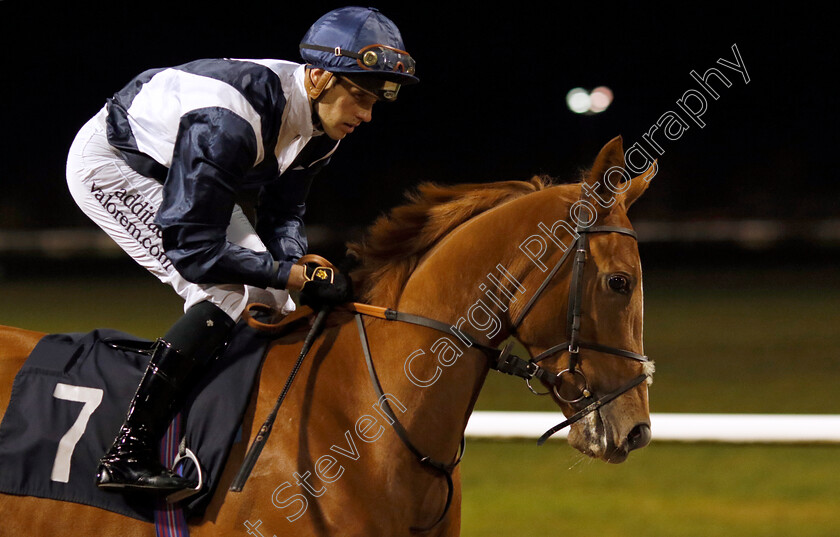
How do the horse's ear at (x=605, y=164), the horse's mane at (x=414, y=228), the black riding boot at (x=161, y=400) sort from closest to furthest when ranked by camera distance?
1. the black riding boot at (x=161, y=400)
2. the horse's ear at (x=605, y=164)
3. the horse's mane at (x=414, y=228)

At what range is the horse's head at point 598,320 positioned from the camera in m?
1.99

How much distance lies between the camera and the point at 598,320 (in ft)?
6.53

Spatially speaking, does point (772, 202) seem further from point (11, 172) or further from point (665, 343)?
point (11, 172)

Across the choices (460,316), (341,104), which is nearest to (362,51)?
(341,104)

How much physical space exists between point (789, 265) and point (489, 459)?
416 inches

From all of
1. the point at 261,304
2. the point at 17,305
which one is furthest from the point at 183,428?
the point at 17,305

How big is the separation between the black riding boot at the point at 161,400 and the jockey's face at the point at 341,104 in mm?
537

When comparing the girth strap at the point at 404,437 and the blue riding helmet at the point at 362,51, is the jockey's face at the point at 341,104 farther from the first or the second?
the girth strap at the point at 404,437

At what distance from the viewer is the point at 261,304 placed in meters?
2.18

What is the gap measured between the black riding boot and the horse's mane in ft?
1.19

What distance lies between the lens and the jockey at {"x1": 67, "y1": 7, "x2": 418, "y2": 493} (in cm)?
196

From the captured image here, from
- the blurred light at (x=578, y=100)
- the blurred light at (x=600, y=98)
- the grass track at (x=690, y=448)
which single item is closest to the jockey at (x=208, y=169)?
the grass track at (x=690, y=448)

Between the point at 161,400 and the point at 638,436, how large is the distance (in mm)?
1044

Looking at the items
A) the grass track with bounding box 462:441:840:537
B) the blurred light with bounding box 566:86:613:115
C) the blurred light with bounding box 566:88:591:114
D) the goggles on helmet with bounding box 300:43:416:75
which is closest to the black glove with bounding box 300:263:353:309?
the goggles on helmet with bounding box 300:43:416:75
